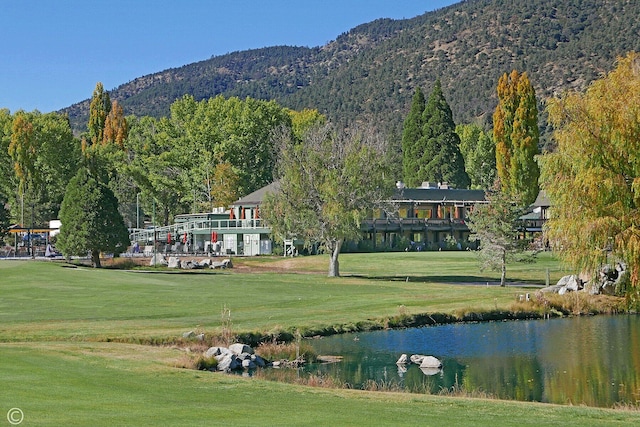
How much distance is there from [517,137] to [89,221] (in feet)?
137

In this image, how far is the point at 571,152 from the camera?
32.2m

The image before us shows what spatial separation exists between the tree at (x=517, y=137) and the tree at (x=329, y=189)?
2819 centimetres

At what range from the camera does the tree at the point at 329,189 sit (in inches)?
2420

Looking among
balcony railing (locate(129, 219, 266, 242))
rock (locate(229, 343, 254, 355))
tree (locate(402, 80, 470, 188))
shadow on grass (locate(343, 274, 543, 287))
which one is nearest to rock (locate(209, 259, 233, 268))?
shadow on grass (locate(343, 274, 543, 287))

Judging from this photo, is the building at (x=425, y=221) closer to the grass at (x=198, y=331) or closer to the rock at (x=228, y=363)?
the grass at (x=198, y=331)

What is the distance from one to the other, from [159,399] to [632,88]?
1962 centimetres

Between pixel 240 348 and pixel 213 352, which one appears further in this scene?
pixel 240 348

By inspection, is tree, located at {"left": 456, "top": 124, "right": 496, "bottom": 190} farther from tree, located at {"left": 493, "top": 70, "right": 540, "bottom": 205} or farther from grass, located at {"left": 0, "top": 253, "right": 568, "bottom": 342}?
grass, located at {"left": 0, "top": 253, "right": 568, "bottom": 342}

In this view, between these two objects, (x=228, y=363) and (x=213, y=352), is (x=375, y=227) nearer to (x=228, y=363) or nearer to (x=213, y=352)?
(x=213, y=352)

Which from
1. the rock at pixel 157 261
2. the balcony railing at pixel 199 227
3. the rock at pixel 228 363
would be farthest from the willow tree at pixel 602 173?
the balcony railing at pixel 199 227

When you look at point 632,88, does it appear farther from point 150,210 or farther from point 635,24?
Result: point 635,24

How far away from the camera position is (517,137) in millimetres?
88812

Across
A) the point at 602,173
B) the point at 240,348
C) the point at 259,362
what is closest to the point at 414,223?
the point at 602,173

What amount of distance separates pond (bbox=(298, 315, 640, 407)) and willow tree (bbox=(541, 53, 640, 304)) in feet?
11.1
